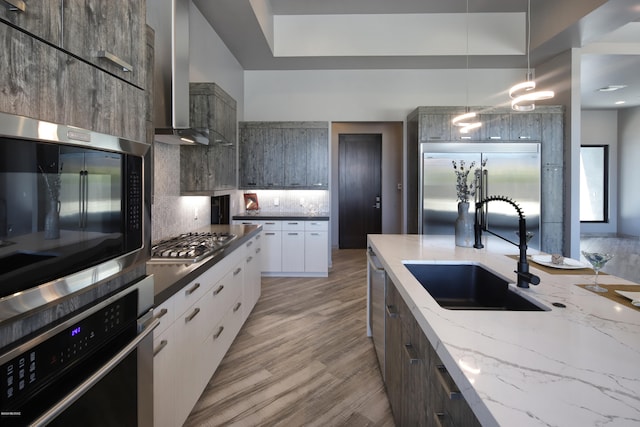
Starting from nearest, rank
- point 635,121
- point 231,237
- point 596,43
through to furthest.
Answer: point 231,237
point 596,43
point 635,121

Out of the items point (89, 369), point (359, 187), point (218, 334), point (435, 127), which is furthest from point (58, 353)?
point (359, 187)

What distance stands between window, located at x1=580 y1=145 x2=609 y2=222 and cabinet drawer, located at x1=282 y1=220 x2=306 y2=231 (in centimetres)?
787

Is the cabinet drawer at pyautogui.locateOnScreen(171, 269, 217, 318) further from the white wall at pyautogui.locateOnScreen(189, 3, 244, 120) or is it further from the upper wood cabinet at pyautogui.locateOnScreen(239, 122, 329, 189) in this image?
the upper wood cabinet at pyautogui.locateOnScreen(239, 122, 329, 189)

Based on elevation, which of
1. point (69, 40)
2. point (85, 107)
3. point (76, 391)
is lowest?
point (76, 391)

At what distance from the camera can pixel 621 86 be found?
6559mm

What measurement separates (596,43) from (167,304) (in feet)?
20.4

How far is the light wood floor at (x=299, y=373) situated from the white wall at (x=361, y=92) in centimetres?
328

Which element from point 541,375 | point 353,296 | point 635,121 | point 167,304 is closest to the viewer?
point 541,375

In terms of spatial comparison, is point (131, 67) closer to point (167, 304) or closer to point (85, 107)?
point (85, 107)

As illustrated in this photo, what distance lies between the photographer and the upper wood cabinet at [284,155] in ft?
18.3

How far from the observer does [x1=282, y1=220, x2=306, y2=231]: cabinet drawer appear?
525 cm

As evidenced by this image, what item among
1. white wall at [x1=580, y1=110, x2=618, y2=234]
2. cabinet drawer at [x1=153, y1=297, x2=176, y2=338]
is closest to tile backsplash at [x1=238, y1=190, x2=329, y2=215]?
cabinet drawer at [x1=153, y1=297, x2=176, y2=338]

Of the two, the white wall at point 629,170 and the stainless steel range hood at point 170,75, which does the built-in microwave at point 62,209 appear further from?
the white wall at point 629,170

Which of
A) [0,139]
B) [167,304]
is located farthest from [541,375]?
[167,304]
